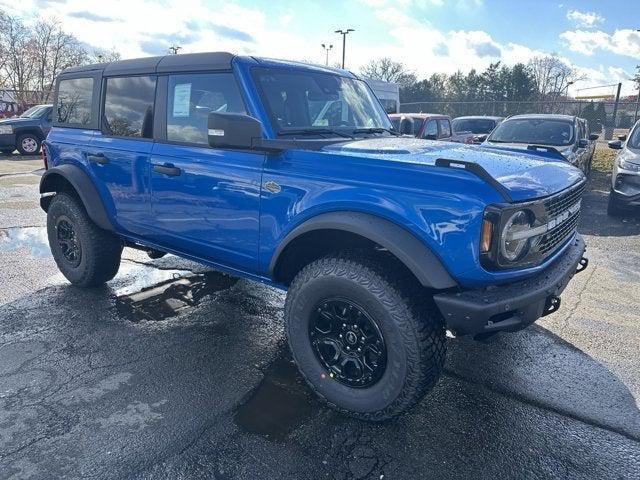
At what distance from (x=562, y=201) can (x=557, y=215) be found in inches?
5.4

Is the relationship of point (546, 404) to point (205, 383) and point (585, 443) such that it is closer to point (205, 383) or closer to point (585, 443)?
point (585, 443)

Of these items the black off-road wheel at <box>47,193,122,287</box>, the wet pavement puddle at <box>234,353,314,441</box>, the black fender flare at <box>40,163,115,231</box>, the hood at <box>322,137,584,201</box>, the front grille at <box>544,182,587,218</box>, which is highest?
the hood at <box>322,137,584,201</box>

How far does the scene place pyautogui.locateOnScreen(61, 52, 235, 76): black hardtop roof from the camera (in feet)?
11.0

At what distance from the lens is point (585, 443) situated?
8.62ft

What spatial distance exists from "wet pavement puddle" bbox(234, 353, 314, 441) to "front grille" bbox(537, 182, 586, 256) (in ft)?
5.36

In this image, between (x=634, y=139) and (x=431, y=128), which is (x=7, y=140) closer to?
(x=431, y=128)

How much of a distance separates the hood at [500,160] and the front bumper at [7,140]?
1617 centimetres

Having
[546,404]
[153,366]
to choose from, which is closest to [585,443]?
[546,404]

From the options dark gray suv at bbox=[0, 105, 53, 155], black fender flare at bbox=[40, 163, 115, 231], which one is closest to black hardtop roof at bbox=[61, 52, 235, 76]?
black fender flare at bbox=[40, 163, 115, 231]

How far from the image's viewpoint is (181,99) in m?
3.61

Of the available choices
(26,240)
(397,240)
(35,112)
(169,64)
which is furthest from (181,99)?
(35,112)

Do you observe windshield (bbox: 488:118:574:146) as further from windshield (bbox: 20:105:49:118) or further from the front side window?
windshield (bbox: 20:105:49:118)

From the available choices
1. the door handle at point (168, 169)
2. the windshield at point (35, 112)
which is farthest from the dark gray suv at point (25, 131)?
the door handle at point (168, 169)

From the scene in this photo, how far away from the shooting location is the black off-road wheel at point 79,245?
4453 mm
